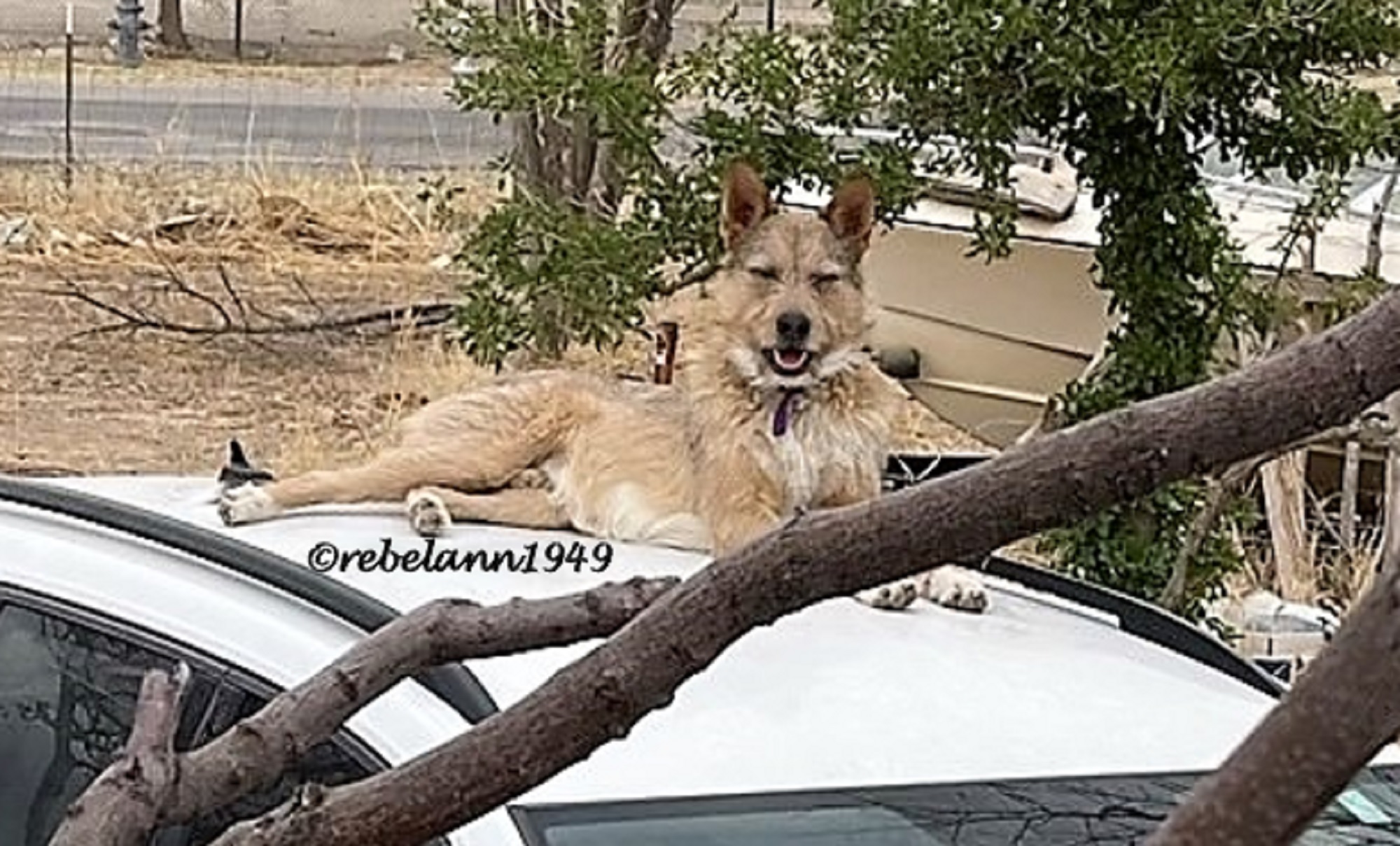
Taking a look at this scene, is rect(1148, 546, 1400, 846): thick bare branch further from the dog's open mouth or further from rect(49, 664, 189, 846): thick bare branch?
the dog's open mouth

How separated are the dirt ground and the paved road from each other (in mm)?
956

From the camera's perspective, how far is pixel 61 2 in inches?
1312

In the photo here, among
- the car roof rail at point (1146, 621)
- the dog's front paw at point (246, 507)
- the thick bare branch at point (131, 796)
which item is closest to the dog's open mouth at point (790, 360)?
the car roof rail at point (1146, 621)

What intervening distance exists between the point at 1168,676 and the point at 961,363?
6.86 meters

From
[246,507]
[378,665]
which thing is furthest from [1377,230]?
[378,665]

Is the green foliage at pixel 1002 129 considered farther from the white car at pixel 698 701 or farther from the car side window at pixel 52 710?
the car side window at pixel 52 710

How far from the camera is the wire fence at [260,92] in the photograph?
56.9ft

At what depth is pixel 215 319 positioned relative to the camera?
12758 mm

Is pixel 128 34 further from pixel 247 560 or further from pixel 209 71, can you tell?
pixel 247 560

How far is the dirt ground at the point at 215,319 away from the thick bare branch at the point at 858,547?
21.0ft

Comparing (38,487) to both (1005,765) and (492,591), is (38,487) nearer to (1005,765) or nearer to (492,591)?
(492,591)

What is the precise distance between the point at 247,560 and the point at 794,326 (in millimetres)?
1553

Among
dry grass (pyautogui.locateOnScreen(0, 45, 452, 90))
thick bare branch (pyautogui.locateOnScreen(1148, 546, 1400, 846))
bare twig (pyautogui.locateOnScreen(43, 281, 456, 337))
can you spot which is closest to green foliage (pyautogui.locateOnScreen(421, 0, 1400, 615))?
thick bare branch (pyautogui.locateOnScreen(1148, 546, 1400, 846))

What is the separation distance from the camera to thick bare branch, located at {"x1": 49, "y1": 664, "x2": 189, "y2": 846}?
1.36m
